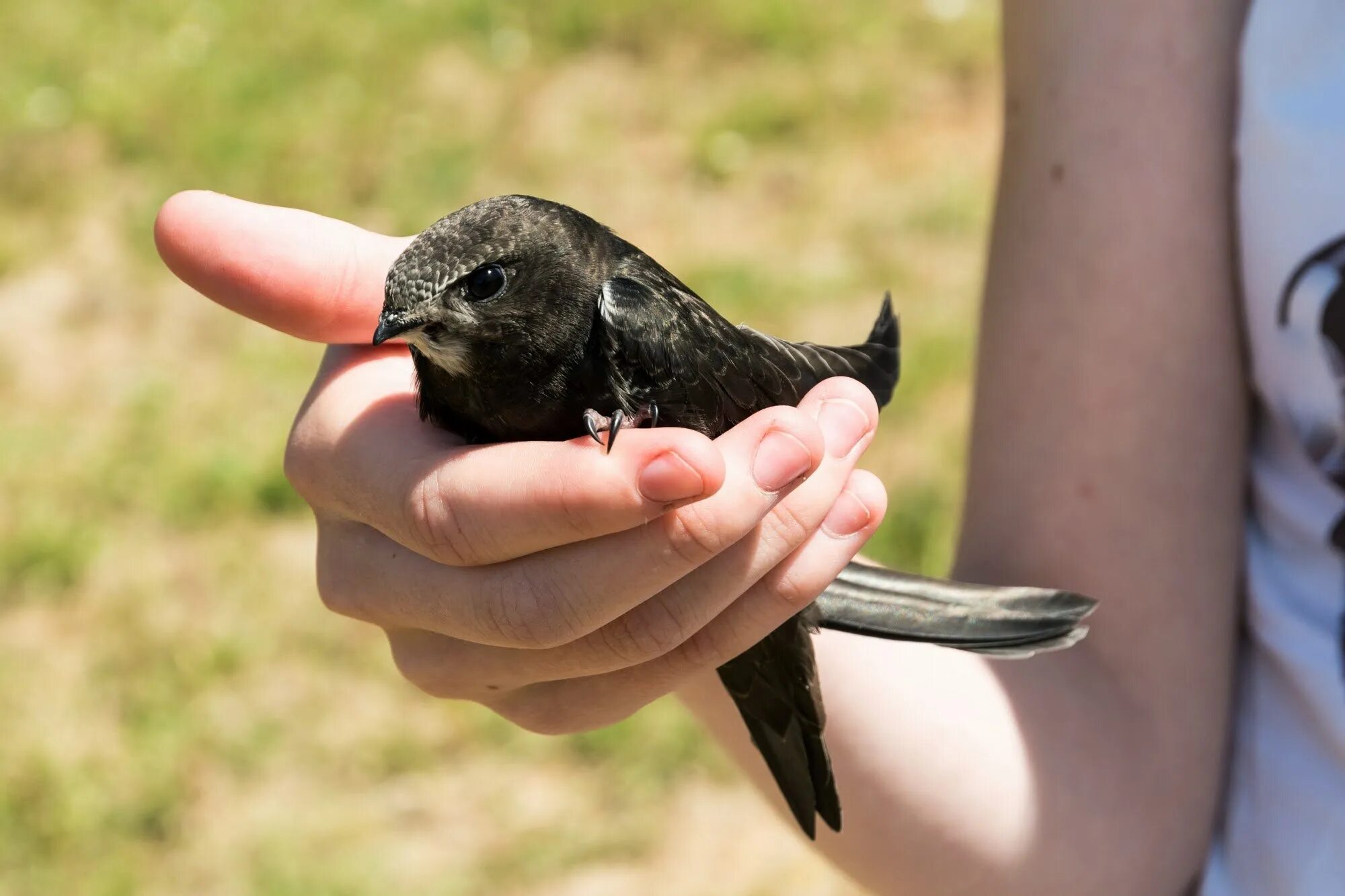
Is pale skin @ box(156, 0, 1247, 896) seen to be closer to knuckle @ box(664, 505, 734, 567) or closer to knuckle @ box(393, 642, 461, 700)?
knuckle @ box(393, 642, 461, 700)

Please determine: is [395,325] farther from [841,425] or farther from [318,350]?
[318,350]

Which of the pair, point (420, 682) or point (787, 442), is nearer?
point (787, 442)

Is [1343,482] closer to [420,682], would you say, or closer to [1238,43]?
[1238,43]

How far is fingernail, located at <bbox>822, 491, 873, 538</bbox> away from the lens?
6.68ft

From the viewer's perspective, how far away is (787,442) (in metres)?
1.85

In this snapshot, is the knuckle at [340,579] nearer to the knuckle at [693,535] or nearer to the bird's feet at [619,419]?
the bird's feet at [619,419]

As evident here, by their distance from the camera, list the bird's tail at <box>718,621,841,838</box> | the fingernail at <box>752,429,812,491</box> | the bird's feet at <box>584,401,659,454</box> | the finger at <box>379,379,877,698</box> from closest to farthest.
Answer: the fingernail at <box>752,429,812,491</box>
the finger at <box>379,379,877,698</box>
the bird's feet at <box>584,401,659,454</box>
the bird's tail at <box>718,621,841,838</box>

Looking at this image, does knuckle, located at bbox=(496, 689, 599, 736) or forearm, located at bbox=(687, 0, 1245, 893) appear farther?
forearm, located at bbox=(687, 0, 1245, 893)

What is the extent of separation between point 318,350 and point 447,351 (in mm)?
4035

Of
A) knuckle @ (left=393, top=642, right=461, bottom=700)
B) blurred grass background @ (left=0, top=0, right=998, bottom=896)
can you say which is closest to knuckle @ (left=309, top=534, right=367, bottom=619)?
knuckle @ (left=393, top=642, right=461, bottom=700)

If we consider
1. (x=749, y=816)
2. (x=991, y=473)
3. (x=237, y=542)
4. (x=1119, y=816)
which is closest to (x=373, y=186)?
(x=237, y=542)

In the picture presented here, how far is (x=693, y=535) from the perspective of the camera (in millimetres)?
1839

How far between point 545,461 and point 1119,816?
4.80 ft

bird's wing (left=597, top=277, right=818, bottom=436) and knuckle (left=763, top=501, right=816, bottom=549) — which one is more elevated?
bird's wing (left=597, top=277, right=818, bottom=436)
